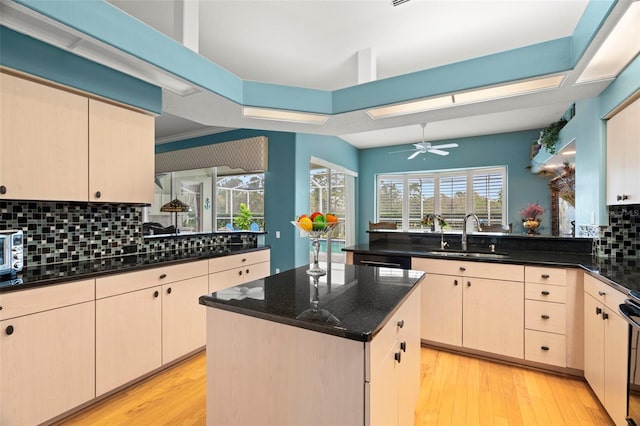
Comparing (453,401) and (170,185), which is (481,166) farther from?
(170,185)

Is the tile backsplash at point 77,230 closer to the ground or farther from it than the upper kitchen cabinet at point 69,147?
closer to the ground

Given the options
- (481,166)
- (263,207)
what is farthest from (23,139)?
(481,166)

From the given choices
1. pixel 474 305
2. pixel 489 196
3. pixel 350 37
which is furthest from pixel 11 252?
pixel 489 196

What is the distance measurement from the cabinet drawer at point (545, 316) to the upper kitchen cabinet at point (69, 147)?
3366 millimetres

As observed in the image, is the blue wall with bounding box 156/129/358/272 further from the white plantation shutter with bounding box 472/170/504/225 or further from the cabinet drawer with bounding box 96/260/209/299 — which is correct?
the white plantation shutter with bounding box 472/170/504/225

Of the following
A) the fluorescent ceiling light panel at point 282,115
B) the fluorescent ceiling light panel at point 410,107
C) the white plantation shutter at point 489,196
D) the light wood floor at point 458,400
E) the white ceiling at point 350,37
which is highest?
the white ceiling at point 350,37

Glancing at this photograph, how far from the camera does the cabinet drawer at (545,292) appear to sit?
236 centimetres

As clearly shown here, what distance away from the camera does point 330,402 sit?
1060 millimetres

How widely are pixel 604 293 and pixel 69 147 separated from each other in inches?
145

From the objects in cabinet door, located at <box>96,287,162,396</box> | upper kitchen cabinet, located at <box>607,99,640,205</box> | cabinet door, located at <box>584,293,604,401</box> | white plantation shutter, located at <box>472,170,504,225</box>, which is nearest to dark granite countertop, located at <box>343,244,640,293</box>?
cabinet door, located at <box>584,293,604,401</box>

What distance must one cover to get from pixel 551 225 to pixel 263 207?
538 cm

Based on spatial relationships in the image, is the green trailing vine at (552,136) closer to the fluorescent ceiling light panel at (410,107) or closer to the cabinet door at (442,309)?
the fluorescent ceiling light panel at (410,107)

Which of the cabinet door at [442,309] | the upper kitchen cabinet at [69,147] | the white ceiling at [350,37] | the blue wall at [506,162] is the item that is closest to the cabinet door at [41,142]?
the upper kitchen cabinet at [69,147]

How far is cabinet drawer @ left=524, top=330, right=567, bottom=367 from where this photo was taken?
93.1 inches
